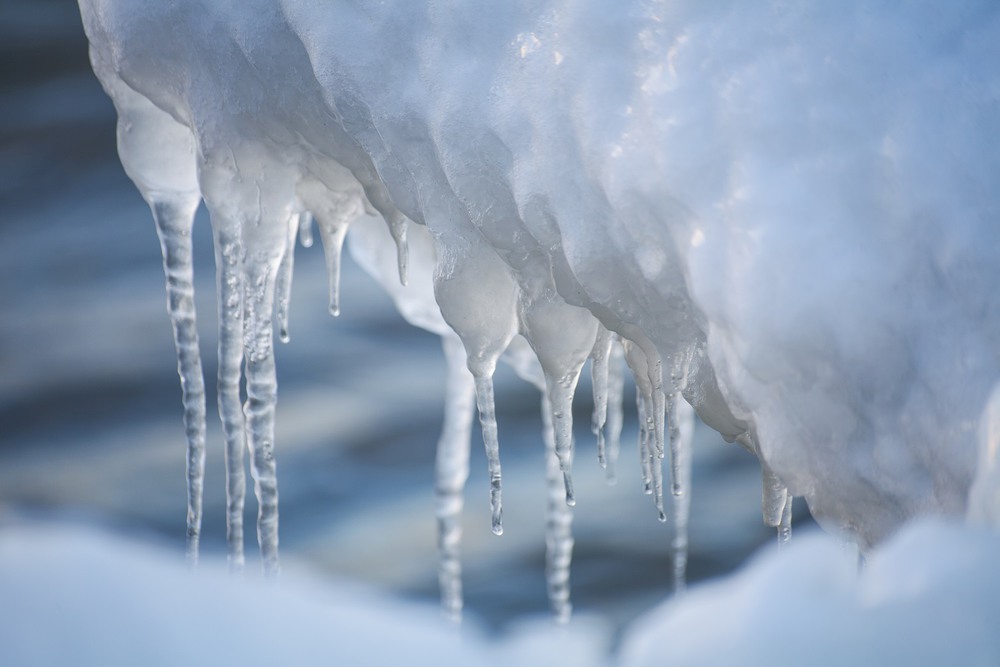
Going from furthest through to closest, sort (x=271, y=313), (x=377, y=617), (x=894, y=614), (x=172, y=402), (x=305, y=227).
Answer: (x=172, y=402)
(x=305, y=227)
(x=271, y=313)
(x=377, y=617)
(x=894, y=614)

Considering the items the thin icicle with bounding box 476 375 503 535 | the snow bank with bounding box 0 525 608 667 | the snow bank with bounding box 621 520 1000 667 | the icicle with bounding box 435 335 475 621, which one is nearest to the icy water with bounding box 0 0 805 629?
the icicle with bounding box 435 335 475 621

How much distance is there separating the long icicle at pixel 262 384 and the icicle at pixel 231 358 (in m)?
0.02

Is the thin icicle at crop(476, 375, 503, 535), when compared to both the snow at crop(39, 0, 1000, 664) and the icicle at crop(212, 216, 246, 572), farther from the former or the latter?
the icicle at crop(212, 216, 246, 572)

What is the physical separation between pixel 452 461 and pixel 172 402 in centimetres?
160

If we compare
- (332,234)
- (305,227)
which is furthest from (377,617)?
(305,227)

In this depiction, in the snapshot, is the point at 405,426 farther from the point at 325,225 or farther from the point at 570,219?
the point at 570,219

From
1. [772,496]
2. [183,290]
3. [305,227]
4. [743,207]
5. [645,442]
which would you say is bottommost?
[772,496]

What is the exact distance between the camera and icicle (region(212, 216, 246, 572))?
1.30 m

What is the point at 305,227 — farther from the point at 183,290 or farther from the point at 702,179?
the point at 702,179

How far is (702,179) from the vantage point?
87cm

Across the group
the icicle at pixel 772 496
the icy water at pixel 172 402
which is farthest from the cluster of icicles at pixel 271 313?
the icy water at pixel 172 402

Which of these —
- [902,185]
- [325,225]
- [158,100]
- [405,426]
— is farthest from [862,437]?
[405,426]

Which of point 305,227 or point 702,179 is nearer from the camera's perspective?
point 702,179

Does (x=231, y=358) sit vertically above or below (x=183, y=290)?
below
